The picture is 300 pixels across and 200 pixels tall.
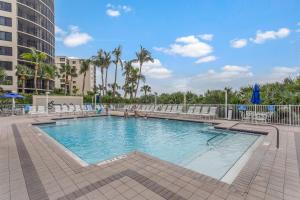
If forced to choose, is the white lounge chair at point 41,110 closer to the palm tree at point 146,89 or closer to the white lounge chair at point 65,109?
the white lounge chair at point 65,109

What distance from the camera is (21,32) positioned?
32.9m

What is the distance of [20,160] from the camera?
440 cm

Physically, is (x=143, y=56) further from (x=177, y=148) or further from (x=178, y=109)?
(x=177, y=148)

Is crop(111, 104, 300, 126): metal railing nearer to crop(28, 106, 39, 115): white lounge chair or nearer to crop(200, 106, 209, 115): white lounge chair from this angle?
crop(200, 106, 209, 115): white lounge chair

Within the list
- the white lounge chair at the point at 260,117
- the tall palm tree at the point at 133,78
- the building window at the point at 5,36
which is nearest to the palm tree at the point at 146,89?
the tall palm tree at the point at 133,78

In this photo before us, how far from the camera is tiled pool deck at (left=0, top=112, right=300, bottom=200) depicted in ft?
9.29

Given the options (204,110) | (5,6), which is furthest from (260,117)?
(5,6)

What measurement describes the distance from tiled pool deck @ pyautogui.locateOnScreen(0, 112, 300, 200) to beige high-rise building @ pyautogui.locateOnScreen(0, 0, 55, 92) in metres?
30.3

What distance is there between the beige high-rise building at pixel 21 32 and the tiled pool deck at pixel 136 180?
30288 mm

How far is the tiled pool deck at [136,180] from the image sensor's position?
283 centimetres

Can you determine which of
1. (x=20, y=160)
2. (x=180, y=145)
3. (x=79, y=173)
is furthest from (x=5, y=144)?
(x=180, y=145)

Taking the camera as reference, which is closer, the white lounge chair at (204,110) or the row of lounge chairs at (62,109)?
the white lounge chair at (204,110)

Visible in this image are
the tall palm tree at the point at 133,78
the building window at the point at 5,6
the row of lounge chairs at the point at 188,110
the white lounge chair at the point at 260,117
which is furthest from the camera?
the tall palm tree at the point at 133,78

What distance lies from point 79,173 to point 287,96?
40.0 feet
